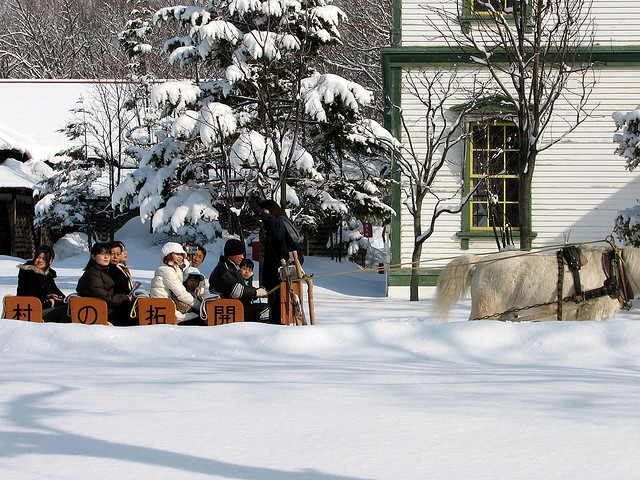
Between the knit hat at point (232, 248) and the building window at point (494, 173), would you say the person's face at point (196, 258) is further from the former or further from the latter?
the building window at point (494, 173)

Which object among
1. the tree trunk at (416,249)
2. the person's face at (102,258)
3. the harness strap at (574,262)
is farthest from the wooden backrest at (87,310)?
the tree trunk at (416,249)

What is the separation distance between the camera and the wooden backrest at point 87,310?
286 inches

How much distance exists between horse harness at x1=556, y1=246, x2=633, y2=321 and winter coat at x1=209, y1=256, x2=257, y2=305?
3241mm

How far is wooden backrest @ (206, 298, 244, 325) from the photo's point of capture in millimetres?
7496

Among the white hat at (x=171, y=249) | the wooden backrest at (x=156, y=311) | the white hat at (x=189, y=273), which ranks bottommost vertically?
the wooden backrest at (x=156, y=311)

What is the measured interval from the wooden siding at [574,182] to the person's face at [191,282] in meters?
6.51

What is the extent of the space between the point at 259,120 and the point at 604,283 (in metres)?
8.58

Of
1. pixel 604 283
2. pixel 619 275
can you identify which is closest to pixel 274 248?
pixel 604 283

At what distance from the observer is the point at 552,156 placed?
1425 centimetres

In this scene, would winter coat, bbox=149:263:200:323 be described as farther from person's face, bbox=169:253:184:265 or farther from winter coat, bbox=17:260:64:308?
winter coat, bbox=17:260:64:308

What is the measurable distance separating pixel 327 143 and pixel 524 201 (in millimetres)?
5845

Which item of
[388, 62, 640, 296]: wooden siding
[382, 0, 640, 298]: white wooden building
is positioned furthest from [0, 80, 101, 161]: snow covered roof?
[388, 62, 640, 296]: wooden siding

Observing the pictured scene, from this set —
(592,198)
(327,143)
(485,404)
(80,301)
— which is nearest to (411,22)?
(327,143)

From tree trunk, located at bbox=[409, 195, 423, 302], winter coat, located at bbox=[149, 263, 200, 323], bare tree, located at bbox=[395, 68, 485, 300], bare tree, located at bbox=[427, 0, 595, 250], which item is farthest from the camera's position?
bare tree, located at bbox=[395, 68, 485, 300]
